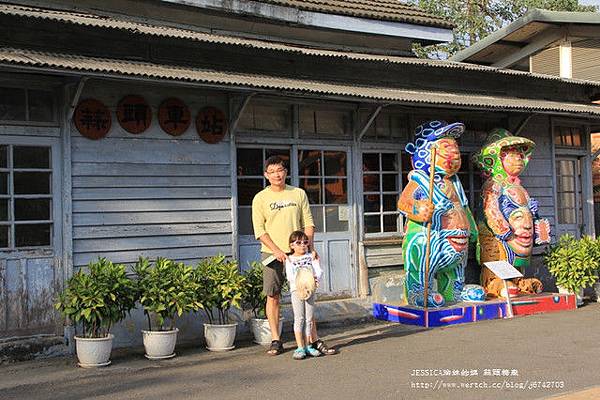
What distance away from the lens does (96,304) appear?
7113 millimetres

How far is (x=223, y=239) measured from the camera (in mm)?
9039

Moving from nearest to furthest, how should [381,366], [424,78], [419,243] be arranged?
[381,366], [419,243], [424,78]

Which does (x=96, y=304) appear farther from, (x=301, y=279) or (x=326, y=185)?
(x=326, y=185)

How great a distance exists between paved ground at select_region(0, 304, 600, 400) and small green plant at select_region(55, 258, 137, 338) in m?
0.46

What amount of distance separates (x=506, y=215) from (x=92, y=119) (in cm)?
592

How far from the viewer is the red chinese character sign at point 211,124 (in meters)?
8.98

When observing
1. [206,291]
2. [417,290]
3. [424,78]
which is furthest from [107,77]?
[424,78]

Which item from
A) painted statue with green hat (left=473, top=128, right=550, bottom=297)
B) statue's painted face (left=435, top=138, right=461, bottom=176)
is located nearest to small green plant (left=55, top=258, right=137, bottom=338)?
statue's painted face (left=435, top=138, right=461, bottom=176)

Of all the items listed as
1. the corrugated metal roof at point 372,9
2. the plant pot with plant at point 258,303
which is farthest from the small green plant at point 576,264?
the plant pot with plant at point 258,303

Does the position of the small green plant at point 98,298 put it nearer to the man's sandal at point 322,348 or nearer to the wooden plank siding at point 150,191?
the wooden plank siding at point 150,191

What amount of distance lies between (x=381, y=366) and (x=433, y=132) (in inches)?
153

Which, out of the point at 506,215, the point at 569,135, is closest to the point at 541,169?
the point at 569,135

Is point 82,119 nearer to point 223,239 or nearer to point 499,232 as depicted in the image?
point 223,239

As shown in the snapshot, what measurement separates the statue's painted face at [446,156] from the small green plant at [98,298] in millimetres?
4453
